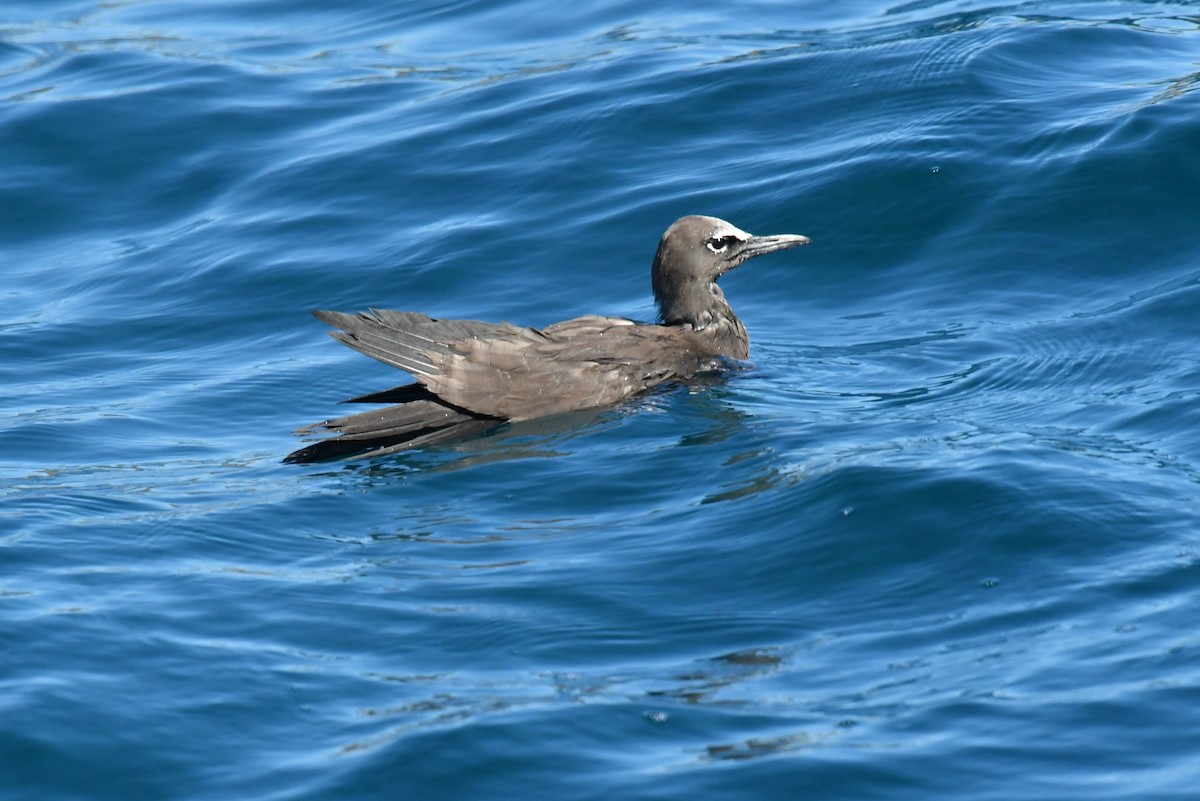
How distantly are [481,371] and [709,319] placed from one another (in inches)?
69.9

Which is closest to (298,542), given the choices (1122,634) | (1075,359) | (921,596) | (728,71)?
(921,596)

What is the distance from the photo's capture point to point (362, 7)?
1764 centimetres

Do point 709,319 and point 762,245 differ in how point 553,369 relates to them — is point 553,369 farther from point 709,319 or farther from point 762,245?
point 762,245

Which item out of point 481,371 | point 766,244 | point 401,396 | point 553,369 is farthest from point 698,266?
point 401,396

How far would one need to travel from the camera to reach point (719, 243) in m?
9.77

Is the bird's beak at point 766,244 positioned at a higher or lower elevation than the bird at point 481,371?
higher

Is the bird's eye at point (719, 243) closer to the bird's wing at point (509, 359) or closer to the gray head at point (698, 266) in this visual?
the gray head at point (698, 266)

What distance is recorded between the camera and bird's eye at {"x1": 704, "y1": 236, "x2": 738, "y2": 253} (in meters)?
9.74

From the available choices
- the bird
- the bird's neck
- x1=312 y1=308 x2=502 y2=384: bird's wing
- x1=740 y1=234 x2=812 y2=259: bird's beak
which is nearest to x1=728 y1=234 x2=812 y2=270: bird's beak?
x1=740 y1=234 x2=812 y2=259: bird's beak

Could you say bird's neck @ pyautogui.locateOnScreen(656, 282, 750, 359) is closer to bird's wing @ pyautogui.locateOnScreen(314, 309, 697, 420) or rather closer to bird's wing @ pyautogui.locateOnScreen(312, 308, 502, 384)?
bird's wing @ pyautogui.locateOnScreen(314, 309, 697, 420)

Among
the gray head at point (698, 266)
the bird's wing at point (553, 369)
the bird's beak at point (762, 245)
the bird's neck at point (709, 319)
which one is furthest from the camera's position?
the bird's beak at point (762, 245)

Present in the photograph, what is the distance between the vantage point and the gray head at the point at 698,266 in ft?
31.8

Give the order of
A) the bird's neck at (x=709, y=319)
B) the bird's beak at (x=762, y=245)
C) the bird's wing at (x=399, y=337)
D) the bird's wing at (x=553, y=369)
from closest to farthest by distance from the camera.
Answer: the bird's wing at (x=399, y=337), the bird's wing at (x=553, y=369), the bird's neck at (x=709, y=319), the bird's beak at (x=762, y=245)

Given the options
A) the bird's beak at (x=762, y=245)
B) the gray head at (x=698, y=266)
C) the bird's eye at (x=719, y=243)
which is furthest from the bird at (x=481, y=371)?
the bird's beak at (x=762, y=245)
